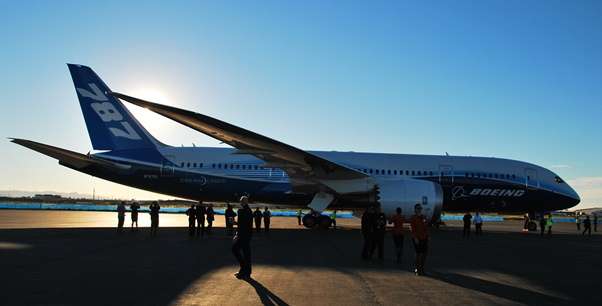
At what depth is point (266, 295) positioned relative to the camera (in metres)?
6.46

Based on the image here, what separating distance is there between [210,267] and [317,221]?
12.9m

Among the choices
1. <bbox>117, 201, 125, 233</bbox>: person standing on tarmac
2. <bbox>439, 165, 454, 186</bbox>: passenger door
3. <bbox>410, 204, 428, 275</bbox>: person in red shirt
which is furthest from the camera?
<bbox>439, 165, 454, 186</bbox>: passenger door

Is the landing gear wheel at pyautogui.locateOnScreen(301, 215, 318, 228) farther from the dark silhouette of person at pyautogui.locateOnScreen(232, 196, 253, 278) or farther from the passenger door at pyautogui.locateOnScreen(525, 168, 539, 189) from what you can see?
the dark silhouette of person at pyautogui.locateOnScreen(232, 196, 253, 278)

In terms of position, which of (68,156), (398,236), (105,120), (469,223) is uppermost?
(105,120)

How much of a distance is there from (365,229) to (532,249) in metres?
6.52

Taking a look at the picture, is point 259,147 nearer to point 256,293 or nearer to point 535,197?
point 256,293

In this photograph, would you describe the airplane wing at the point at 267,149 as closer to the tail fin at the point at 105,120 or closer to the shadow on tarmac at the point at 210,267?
the shadow on tarmac at the point at 210,267

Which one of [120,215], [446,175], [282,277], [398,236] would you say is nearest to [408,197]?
[446,175]

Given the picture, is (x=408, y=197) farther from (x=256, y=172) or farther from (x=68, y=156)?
(x=68, y=156)

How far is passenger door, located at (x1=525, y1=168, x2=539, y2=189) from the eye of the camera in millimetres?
23078

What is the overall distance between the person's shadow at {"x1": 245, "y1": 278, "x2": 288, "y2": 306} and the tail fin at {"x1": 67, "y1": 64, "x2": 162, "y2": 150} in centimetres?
1730

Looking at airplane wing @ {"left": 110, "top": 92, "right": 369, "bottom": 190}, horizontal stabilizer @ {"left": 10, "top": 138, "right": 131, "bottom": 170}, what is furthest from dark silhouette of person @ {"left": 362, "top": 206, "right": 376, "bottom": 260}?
horizontal stabilizer @ {"left": 10, "top": 138, "right": 131, "bottom": 170}

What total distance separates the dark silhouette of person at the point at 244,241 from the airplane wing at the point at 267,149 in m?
6.37

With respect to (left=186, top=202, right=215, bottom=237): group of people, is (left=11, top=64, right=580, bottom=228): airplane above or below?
above
